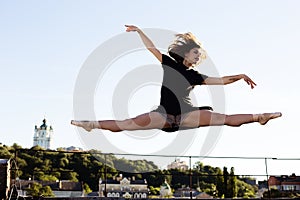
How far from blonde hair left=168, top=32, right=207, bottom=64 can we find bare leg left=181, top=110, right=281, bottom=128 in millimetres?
815

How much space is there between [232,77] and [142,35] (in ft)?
4.68

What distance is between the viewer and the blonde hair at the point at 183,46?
6320 millimetres

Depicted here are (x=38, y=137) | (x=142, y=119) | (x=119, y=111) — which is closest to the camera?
(x=142, y=119)

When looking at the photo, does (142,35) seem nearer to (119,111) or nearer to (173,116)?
(173,116)

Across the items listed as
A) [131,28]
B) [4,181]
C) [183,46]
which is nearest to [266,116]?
[183,46]

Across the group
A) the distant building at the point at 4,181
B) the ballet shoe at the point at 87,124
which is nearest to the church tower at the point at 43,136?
the distant building at the point at 4,181

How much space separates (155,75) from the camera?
743cm

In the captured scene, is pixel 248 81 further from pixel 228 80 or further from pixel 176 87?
pixel 176 87

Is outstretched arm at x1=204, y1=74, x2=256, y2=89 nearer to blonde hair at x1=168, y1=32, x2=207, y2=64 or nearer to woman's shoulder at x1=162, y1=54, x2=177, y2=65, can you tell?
blonde hair at x1=168, y1=32, x2=207, y2=64

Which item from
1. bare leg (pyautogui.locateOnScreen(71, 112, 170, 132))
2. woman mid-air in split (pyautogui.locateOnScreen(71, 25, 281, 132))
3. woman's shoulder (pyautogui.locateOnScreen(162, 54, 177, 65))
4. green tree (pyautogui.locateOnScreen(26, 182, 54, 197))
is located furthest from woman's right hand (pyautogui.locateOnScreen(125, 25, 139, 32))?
green tree (pyautogui.locateOnScreen(26, 182, 54, 197))

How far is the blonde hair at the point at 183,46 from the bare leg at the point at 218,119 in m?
0.82

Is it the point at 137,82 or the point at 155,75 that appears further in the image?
the point at 137,82

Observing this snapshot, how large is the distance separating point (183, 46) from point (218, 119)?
1153 mm

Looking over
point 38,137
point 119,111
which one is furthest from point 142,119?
point 38,137
